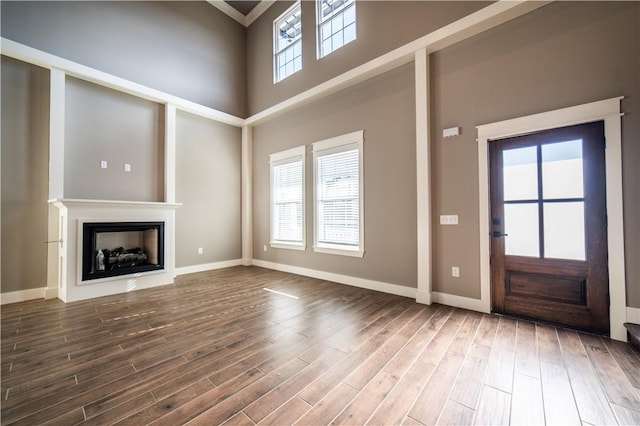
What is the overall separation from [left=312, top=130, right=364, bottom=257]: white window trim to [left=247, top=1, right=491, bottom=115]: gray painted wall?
3.72 feet

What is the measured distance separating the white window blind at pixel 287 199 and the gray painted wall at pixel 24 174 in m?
3.52

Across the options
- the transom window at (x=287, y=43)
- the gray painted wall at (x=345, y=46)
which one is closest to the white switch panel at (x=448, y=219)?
the gray painted wall at (x=345, y=46)

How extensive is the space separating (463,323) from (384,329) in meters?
0.88

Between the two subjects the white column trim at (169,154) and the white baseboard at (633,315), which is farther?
the white column trim at (169,154)

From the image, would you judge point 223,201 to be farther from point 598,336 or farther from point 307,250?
point 598,336

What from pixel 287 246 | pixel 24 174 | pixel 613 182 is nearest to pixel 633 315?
pixel 613 182

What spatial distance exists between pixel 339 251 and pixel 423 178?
1842mm

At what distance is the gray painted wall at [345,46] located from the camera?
341 cm

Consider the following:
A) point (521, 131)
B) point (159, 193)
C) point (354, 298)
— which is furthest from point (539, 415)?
point (159, 193)

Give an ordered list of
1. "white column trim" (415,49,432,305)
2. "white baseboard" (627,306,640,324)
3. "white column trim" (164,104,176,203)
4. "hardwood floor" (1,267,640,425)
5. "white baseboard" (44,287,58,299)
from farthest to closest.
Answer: "white column trim" (164,104,176,203) → "white baseboard" (44,287,58,299) → "white column trim" (415,49,432,305) → "white baseboard" (627,306,640,324) → "hardwood floor" (1,267,640,425)

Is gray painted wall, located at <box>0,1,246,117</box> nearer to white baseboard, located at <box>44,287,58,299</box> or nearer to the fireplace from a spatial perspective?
the fireplace

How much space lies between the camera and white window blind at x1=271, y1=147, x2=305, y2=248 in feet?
16.9

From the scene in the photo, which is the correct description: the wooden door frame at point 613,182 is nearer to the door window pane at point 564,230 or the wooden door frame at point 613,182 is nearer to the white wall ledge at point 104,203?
the door window pane at point 564,230

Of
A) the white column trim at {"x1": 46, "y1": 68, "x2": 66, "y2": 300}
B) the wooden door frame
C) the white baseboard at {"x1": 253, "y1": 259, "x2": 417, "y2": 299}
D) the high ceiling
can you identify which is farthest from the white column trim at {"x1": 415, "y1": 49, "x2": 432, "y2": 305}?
the white column trim at {"x1": 46, "y1": 68, "x2": 66, "y2": 300}
